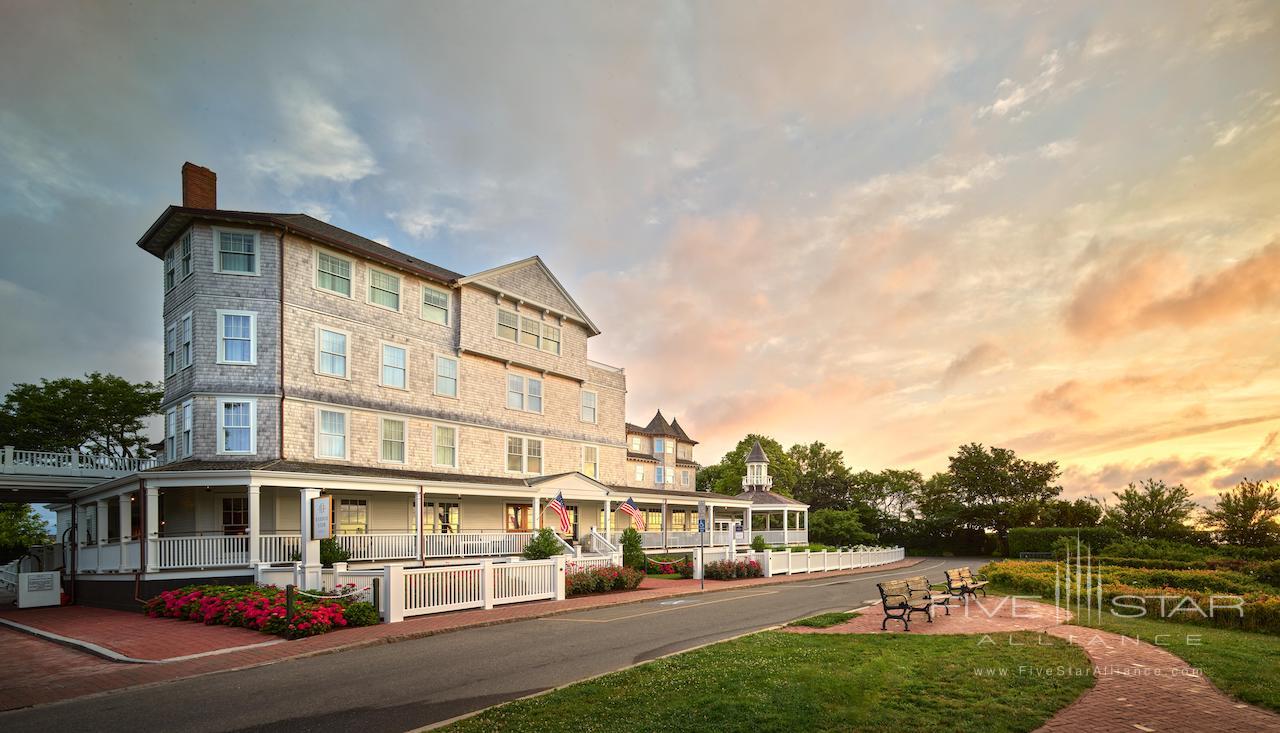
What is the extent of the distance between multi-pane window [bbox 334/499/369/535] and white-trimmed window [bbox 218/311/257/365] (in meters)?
6.23

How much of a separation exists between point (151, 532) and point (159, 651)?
10.3 meters

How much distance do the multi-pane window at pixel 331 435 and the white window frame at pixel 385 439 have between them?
146 centimetres

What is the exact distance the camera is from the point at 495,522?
110 feet

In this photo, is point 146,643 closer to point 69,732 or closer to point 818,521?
point 69,732

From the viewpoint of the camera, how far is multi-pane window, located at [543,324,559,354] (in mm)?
37469

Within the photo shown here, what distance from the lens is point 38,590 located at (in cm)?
2547

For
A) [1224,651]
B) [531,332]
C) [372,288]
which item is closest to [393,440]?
[372,288]

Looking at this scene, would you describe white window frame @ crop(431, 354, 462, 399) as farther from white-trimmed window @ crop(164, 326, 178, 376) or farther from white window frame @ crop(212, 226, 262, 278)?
white-trimmed window @ crop(164, 326, 178, 376)

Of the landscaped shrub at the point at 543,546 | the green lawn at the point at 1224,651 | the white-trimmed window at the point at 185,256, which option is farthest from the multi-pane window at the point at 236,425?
the green lawn at the point at 1224,651

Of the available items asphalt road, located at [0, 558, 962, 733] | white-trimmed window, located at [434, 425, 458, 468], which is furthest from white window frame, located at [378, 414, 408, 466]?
asphalt road, located at [0, 558, 962, 733]

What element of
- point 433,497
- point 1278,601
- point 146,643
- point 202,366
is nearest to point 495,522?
point 433,497

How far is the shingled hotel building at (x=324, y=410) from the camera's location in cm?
2431

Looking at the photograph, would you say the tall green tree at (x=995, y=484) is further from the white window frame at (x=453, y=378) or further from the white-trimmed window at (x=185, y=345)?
the white-trimmed window at (x=185, y=345)

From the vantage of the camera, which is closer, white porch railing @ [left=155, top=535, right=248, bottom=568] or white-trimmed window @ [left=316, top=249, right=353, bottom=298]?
white porch railing @ [left=155, top=535, right=248, bottom=568]
